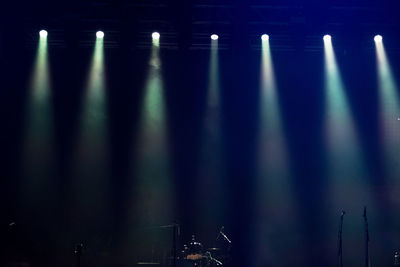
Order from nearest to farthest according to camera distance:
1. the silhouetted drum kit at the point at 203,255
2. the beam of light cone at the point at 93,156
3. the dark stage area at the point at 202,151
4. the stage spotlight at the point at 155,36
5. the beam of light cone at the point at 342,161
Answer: the silhouetted drum kit at the point at 203,255 → the stage spotlight at the point at 155,36 → the dark stage area at the point at 202,151 → the beam of light cone at the point at 93,156 → the beam of light cone at the point at 342,161

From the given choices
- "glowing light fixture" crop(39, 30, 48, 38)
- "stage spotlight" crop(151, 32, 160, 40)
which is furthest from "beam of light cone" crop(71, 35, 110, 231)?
"stage spotlight" crop(151, 32, 160, 40)

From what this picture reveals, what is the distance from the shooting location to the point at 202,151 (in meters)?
10.0

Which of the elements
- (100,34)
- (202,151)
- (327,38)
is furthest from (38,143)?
(327,38)

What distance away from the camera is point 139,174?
32.5ft

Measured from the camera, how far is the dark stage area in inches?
380

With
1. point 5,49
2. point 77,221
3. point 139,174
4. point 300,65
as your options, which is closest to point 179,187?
point 139,174

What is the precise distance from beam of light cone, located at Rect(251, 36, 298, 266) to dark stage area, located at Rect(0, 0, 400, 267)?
2cm

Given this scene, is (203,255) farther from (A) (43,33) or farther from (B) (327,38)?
(A) (43,33)

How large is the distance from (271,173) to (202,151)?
1.48 m

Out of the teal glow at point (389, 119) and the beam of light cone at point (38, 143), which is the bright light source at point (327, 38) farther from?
the beam of light cone at point (38, 143)

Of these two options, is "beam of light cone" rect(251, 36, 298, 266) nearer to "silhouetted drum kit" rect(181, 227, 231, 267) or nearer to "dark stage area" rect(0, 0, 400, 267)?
"dark stage area" rect(0, 0, 400, 267)

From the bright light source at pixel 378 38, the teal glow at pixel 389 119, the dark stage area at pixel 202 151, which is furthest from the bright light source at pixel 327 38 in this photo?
the teal glow at pixel 389 119

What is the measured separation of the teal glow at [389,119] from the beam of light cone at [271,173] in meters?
2.00

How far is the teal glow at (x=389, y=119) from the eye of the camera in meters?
9.80
